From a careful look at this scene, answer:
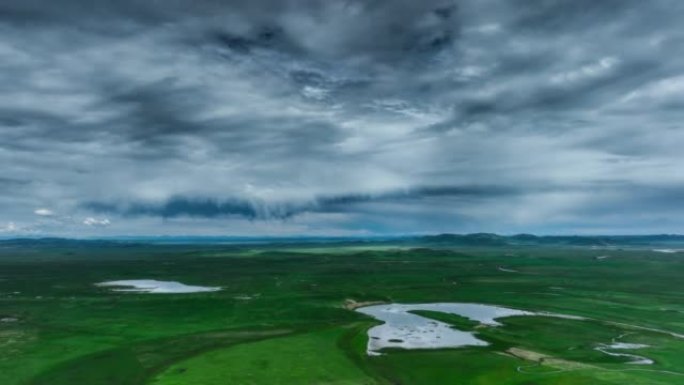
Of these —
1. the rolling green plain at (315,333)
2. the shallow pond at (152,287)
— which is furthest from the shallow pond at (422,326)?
the shallow pond at (152,287)

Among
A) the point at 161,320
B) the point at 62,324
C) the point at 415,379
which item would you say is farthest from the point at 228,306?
the point at 415,379

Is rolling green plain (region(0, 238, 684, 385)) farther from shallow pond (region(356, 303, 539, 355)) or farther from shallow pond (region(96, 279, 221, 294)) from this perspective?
shallow pond (region(96, 279, 221, 294))

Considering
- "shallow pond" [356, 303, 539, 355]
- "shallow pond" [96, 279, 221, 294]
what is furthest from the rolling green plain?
"shallow pond" [96, 279, 221, 294]

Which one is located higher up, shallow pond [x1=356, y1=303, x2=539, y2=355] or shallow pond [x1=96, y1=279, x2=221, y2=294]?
shallow pond [x1=356, y1=303, x2=539, y2=355]

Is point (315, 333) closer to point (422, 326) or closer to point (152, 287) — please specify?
point (422, 326)

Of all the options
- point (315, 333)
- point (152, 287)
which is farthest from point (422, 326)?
point (152, 287)

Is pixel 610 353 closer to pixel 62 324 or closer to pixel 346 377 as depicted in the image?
pixel 346 377

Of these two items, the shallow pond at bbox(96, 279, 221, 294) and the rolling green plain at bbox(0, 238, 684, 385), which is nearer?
the rolling green plain at bbox(0, 238, 684, 385)

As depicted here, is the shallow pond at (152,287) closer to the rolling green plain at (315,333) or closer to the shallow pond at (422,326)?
Result: the rolling green plain at (315,333)

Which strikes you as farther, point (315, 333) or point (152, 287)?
point (152, 287)
